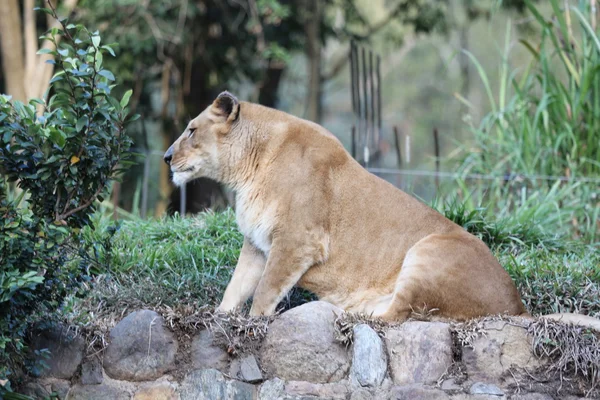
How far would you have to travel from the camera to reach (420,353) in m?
4.63

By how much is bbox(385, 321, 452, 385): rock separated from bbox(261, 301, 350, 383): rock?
27 cm

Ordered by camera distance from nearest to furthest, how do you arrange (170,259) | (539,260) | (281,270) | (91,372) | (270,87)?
1. (91,372)
2. (281,270)
3. (170,259)
4. (539,260)
5. (270,87)

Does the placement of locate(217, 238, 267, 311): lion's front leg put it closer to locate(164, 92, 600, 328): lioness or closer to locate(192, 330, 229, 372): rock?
locate(164, 92, 600, 328): lioness

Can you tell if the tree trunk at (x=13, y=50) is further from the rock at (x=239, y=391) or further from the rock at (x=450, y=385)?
the rock at (x=450, y=385)

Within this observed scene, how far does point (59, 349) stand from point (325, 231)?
5.62 feet

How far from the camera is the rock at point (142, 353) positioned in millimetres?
4703

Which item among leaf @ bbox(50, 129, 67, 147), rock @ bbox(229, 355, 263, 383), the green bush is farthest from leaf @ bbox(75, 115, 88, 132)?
rock @ bbox(229, 355, 263, 383)

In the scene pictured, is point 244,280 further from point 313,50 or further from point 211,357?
point 313,50

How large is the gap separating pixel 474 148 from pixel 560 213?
1.97 metres

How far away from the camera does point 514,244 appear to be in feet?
22.0

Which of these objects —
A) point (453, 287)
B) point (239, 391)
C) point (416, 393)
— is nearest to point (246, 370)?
point (239, 391)

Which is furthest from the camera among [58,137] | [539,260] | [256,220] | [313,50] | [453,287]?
[313,50]

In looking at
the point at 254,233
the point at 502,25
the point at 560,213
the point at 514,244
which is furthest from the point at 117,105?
the point at 502,25

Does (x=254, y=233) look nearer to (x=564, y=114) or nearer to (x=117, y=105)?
(x=117, y=105)
